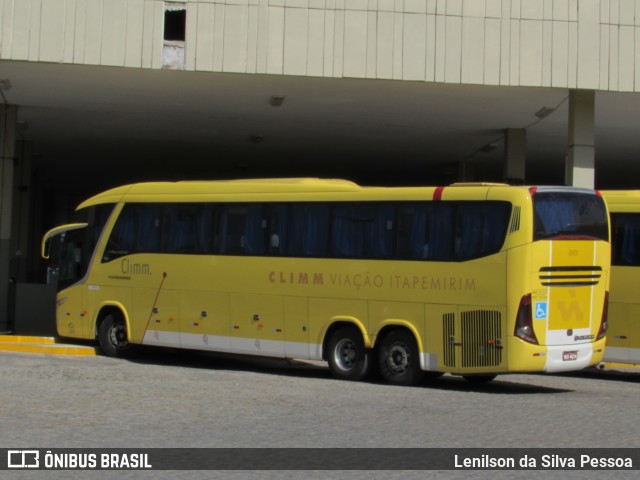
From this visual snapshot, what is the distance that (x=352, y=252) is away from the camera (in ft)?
56.0

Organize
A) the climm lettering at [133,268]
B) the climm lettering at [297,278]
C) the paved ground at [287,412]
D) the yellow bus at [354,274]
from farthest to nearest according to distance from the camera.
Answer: the climm lettering at [133,268] → the climm lettering at [297,278] → the yellow bus at [354,274] → the paved ground at [287,412]

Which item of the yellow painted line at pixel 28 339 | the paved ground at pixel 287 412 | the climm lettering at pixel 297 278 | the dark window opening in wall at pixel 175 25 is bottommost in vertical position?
the paved ground at pixel 287 412

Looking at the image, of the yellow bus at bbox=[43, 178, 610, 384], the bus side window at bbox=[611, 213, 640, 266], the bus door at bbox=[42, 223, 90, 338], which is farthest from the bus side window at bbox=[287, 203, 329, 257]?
the bus door at bbox=[42, 223, 90, 338]

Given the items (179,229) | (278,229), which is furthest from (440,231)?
(179,229)

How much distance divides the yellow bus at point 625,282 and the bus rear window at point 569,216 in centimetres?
218

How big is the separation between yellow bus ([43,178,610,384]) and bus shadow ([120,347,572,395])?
1.34ft

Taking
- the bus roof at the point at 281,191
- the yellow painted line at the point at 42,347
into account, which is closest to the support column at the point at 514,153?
the bus roof at the point at 281,191

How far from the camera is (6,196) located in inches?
957

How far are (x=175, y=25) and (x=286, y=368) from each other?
698 centimetres

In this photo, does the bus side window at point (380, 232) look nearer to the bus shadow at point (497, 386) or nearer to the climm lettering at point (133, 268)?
the bus shadow at point (497, 386)

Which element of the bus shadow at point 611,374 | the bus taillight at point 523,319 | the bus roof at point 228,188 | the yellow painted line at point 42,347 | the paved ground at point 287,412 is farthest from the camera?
the yellow painted line at point 42,347

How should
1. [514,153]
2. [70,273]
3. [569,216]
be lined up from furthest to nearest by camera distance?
[514,153], [70,273], [569,216]

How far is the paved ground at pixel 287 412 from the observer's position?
10.3 metres

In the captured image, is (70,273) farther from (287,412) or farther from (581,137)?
(581,137)
